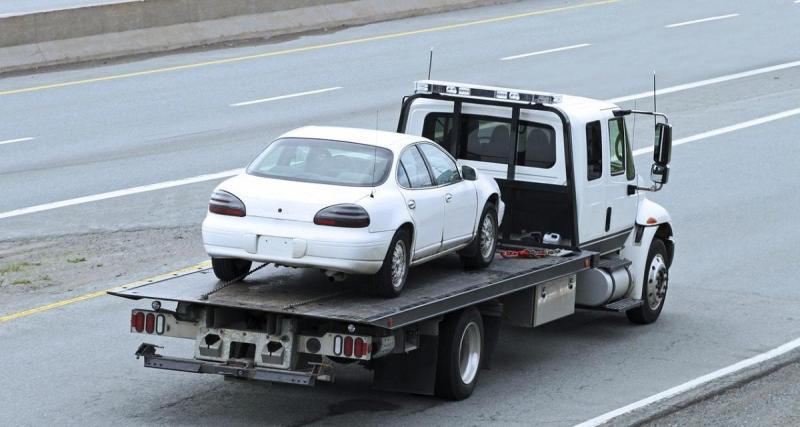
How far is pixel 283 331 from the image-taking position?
35.4 ft

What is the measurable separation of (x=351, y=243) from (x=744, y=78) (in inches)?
813

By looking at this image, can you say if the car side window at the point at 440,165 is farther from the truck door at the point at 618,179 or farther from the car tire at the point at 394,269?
the truck door at the point at 618,179

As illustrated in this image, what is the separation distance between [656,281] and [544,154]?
2.39 metres

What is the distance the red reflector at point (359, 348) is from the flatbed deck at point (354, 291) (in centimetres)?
19

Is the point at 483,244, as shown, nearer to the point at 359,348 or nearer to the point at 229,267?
the point at 229,267

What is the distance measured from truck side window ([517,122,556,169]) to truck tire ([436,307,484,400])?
2346mm

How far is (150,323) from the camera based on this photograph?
11.2 metres

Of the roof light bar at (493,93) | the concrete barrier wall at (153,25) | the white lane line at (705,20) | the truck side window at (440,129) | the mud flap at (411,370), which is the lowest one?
the mud flap at (411,370)

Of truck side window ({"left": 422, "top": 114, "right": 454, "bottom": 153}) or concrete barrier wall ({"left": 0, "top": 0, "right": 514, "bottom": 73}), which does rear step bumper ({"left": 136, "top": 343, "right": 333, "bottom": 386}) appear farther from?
concrete barrier wall ({"left": 0, "top": 0, "right": 514, "bottom": 73})

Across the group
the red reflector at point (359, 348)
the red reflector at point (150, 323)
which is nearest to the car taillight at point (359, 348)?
the red reflector at point (359, 348)

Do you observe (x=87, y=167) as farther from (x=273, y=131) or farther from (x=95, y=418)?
(x=95, y=418)

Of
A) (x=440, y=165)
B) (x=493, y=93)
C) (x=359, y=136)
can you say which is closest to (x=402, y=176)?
(x=359, y=136)

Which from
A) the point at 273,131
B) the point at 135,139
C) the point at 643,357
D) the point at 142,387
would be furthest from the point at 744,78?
the point at 142,387

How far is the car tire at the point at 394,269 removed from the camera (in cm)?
1127
